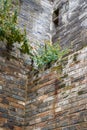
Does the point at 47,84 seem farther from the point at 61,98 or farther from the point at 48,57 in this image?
the point at 48,57

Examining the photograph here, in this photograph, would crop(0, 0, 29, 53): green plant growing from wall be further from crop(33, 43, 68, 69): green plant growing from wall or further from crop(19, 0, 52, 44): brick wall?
crop(19, 0, 52, 44): brick wall

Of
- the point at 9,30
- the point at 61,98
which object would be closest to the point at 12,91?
the point at 61,98

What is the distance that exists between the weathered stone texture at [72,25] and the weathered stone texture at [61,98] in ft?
3.78

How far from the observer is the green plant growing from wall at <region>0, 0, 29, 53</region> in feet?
20.2

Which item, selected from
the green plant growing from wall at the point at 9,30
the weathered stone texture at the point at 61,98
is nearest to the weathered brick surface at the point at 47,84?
the weathered stone texture at the point at 61,98

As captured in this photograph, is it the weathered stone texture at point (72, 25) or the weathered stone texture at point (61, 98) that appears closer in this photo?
the weathered stone texture at point (61, 98)

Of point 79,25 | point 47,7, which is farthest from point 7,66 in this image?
point 47,7

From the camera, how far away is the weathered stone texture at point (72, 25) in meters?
6.48

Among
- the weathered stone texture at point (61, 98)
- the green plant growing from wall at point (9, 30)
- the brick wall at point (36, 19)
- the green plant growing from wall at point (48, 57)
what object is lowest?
the weathered stone texture at point (61, 98)

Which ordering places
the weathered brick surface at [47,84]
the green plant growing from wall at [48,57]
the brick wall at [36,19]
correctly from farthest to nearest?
the brick wall at [36,19] < the green plant growing from wall at [48,57] < the weathered brick surface at [47,84]

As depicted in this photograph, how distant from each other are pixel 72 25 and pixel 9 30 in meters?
1.49

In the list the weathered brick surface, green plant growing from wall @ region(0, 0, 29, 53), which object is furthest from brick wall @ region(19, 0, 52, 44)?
green plant growing from wall @ region(0, 0, 29, 53)

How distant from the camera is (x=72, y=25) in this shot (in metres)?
6.83

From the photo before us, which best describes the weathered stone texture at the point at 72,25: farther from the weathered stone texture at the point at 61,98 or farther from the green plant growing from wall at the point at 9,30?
the weathered stone texture at the point at 61,98
